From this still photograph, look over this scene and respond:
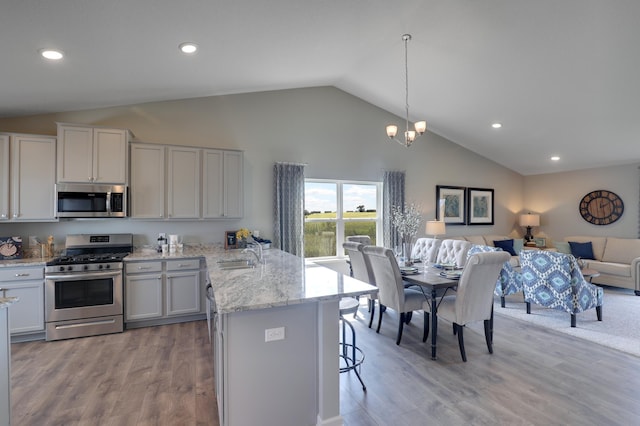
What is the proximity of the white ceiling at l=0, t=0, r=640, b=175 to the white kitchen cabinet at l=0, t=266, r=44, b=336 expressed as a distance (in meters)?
1.92

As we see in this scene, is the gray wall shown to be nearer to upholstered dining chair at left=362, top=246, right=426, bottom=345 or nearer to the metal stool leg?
upholstered dining chair at left=362, top=246, right=426, bottom=345

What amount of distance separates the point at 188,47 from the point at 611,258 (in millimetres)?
7972

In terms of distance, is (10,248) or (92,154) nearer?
(10,248)

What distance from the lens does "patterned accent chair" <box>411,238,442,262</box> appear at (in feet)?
16.6

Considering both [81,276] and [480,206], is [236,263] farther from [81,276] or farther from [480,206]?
[480,206]

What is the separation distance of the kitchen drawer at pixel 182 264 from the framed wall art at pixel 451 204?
490cm

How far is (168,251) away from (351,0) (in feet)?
12.2

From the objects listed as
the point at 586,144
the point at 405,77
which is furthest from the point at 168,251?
the point at 586,144

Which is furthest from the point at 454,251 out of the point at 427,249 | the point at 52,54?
the point at 52,54

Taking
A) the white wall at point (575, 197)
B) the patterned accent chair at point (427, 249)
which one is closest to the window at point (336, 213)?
the patterned accent chair at point (427, 249)

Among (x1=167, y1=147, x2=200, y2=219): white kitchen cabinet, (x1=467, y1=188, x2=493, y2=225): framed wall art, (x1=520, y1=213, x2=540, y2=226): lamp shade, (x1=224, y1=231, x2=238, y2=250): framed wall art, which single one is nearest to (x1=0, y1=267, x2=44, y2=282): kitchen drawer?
(x1=167, y1=147, x2=200, y2=219): white kitchen cabinet

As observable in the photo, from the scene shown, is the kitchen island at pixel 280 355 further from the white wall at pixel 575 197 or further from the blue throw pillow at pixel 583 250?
the white wall at pixel 575 197

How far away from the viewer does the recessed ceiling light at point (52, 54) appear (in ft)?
8.97

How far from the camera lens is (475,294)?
324 cm
